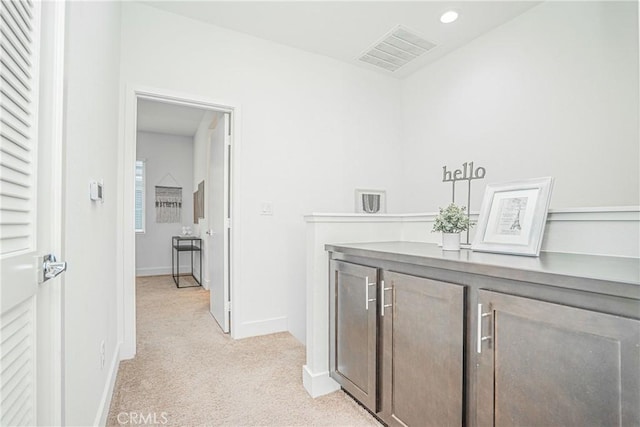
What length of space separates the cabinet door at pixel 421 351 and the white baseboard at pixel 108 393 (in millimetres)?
1345

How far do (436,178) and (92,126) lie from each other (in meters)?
3.01

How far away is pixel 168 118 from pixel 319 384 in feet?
15.5

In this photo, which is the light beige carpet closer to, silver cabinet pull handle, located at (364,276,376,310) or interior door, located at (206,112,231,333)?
interior door, located at (206,112,231,333)

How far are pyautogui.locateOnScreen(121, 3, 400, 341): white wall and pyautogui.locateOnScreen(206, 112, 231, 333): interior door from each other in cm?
15

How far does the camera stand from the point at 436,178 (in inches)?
135

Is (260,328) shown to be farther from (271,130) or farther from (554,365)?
(554,365)

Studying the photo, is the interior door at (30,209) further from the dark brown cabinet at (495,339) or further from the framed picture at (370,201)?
the framed picture at (370,201)

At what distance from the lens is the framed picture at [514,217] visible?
133 centimetres

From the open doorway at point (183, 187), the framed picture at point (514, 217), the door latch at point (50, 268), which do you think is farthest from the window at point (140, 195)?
the framed picture at point (514, 217)

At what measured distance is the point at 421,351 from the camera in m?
1.35

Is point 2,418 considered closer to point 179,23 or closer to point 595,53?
point 179,23

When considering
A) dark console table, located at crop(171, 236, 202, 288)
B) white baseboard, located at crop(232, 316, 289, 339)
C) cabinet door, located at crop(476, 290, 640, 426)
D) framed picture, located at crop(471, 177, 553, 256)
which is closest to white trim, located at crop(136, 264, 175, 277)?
dark console table, located at crop(171, 236, 202, 288)

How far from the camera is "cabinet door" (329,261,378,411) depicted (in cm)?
162

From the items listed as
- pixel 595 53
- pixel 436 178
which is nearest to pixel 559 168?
pixel 595 53
